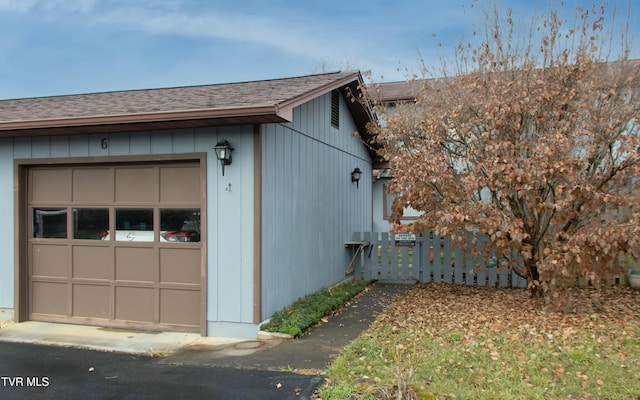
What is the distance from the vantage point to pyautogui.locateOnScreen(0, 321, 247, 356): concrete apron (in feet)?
19.9

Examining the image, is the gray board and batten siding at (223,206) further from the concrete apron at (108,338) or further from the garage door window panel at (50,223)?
the garage door window panel at (50,223)

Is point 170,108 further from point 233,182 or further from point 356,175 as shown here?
point 356,175

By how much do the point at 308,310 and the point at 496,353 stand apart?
285 cm

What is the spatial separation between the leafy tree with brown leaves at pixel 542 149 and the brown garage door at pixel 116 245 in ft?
11.2

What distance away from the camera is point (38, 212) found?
7.67 meters

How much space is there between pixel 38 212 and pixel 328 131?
510 cm

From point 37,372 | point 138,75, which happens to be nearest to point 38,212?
point 37,372

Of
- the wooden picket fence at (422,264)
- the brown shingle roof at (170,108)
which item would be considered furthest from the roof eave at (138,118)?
the wooden picket fence at (422,264)

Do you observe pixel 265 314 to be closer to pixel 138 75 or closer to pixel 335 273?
pixel 335 273

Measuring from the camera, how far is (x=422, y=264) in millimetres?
10461

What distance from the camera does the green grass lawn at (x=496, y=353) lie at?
4223 millimetres

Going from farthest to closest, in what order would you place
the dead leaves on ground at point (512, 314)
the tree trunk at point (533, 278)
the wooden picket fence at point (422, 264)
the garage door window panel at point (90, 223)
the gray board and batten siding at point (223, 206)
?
the wooden picket fence at point (422, 264)
the tree trunk at point (533, 278)
the garage door window panel at point (90, 223)
the gray board and batten siding at point (223, 206)
the dead leaves on ground at point (512, 314)

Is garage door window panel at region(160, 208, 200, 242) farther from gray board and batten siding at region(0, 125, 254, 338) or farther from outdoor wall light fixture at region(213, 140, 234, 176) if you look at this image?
outdoor wall light fixture at region(213, 140, 234, 176)

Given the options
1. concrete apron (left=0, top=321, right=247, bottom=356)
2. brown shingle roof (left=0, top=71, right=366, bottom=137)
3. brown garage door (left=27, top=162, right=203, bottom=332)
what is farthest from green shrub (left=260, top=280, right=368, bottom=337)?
brown shingle roof (left=0, top=71, right=366, bottom=137)
